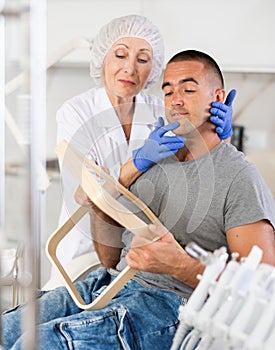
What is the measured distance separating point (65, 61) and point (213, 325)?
1812 millimetres

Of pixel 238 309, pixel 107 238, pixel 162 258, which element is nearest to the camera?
pixel 238 309

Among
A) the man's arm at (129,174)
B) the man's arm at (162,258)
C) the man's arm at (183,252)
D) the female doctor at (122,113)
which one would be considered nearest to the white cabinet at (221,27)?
the female doctor at (122,113)

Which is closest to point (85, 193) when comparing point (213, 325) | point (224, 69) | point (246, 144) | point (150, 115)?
point (150, 115)

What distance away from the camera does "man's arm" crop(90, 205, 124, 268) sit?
1.33 metres

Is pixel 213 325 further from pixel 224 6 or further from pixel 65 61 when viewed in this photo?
pixel 65 61

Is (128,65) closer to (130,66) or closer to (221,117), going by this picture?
(130,66)

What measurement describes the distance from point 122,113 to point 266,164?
27.5 inches

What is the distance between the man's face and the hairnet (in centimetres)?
18

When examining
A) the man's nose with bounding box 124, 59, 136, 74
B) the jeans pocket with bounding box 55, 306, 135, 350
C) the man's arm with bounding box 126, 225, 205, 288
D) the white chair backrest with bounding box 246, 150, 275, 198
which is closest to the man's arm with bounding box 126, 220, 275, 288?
the man's arm with bounding box 126, 225, 205, 288

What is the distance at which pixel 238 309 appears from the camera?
29.5 inches

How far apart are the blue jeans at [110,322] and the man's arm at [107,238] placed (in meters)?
0.10

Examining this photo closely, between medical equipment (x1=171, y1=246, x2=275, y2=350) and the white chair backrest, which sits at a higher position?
the white chair backrest

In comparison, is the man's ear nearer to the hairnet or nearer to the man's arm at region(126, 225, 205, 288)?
the hairnet

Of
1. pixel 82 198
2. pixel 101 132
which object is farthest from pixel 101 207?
pixel 101 132
